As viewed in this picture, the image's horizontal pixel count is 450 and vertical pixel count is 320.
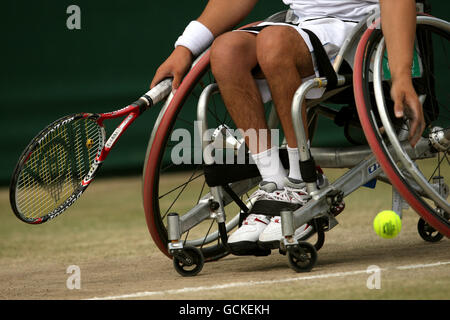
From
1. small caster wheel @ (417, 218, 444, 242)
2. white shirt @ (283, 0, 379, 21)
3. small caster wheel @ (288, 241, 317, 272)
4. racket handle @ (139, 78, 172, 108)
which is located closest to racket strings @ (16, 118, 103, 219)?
racket handle @ (139, 78, 172, 108)

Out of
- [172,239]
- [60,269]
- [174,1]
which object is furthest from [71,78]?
[172,239]

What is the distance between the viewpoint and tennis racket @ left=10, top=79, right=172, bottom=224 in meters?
2.29

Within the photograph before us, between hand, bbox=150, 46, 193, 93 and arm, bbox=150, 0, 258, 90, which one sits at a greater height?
arm, bbox=150, 0, 258, 90

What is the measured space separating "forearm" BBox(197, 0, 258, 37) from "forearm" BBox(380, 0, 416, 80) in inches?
23.4

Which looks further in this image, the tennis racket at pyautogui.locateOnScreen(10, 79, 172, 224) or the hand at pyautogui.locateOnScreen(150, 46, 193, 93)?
the hand at pyautogui.locateOnScreen(150, 46, 193, 93)

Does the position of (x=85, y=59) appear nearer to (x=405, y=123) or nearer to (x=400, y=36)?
(x=405, y=123)

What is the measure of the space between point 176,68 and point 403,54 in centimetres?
73

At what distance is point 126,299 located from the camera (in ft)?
6.77

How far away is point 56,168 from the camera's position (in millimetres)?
2361

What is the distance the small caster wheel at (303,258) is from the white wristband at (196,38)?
0.75m

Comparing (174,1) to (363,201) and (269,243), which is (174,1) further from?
(269,243)

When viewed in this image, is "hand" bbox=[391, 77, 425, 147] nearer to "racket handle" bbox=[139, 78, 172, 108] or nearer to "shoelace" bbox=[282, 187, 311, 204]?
"shoelace" bbox=[282, 187, 311, 204]

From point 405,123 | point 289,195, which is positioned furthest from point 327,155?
point 289,195

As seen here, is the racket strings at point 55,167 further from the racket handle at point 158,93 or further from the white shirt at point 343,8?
the white shirt at point 343,8
